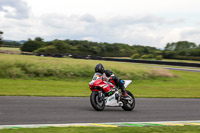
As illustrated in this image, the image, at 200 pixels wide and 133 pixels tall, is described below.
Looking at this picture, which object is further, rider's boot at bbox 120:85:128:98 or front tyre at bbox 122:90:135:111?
front tyre at bbox 122:90:135:111

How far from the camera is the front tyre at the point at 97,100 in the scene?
27.1 feet

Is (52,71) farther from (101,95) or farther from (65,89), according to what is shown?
(101,95)

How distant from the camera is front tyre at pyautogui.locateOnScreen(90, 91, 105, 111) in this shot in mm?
8250

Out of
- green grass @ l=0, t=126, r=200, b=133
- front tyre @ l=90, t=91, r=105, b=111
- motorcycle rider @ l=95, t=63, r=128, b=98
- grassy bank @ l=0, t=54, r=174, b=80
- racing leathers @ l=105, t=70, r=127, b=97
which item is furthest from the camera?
grassy bank @ l=0, t=54, r=174, b=80

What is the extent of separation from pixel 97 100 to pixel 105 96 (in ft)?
1.45

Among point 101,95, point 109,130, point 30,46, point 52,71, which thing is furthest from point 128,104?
point 30,46

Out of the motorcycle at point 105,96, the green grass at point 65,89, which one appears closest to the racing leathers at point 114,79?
the motorcycle at point 105,96

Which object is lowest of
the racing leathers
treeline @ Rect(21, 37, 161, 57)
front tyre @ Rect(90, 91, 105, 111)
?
front tyre @ Rect(90, 91, 105, 111)

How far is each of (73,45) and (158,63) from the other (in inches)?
787

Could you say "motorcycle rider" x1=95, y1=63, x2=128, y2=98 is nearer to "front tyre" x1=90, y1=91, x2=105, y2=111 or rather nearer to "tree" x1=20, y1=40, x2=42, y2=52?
"front tyre" x1=90, y1=91, x2=105, y2=111

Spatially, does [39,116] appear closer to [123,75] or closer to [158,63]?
[123,75]

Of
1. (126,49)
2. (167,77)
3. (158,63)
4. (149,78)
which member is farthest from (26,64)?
(126,49)

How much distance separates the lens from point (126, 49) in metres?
65.0

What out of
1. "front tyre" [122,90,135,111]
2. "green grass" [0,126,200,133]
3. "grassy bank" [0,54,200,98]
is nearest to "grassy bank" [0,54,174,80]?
"grassy bank" [0,54,200,98]
